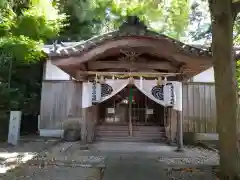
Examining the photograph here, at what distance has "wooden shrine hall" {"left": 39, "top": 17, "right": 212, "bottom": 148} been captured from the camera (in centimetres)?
753

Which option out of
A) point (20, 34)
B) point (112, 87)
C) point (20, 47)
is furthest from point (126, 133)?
point (20, 34)

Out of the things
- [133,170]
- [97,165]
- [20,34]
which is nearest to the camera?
[133,170]

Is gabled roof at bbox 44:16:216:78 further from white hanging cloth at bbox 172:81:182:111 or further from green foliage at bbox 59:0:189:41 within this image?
green foliage at bbox 59:0:189:41

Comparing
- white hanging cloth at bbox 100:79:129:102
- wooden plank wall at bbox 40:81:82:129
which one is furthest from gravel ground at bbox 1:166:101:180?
wooden plank wall at bbox 40:81:82:129

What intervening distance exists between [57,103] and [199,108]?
7.16 meters

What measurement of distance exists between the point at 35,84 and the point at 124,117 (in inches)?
238

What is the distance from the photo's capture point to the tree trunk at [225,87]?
5023 mm

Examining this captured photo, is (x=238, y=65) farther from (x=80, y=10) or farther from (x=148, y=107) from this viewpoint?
(x=80, y=10)

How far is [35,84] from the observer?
1455 centimetres

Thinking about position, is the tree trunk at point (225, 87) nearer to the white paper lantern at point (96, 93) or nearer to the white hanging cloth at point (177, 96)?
the white hanging cloth at point (177, 96)

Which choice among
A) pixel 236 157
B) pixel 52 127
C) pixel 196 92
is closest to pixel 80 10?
pixel 52 127

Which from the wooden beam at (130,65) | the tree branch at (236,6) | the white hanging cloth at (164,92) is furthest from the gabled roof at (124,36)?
the tree branch at (236,6)

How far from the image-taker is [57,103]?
44.4 feet

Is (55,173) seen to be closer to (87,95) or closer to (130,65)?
(87,95)
